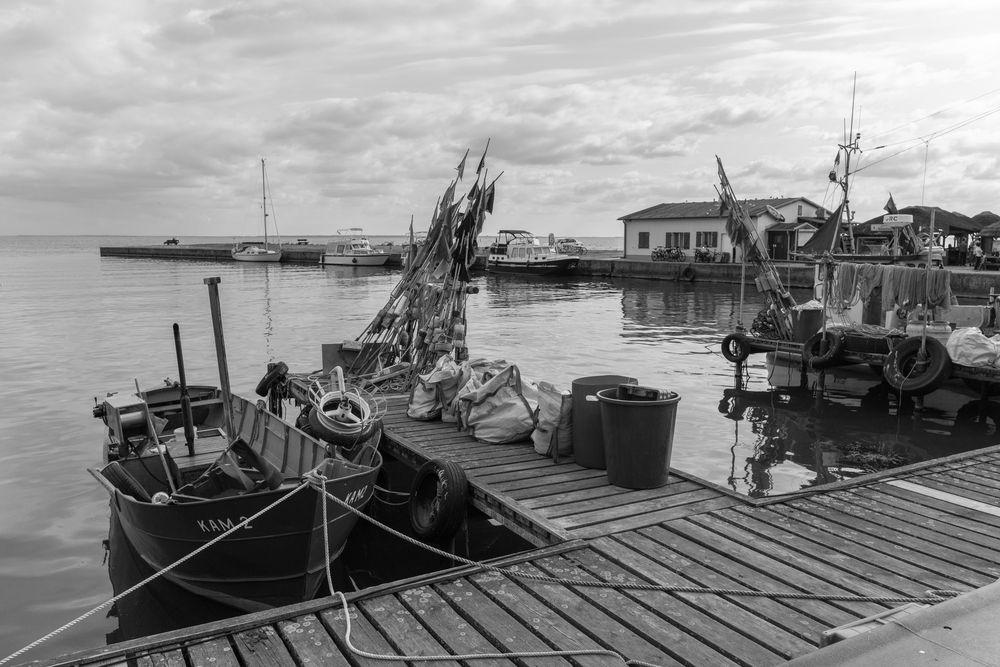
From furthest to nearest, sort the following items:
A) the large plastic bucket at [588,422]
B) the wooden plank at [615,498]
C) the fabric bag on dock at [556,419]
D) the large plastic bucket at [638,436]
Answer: the fabric bag on dock at [556,419], the large plastic bucket at [588,422], the large plastic bucket at [638,436], the wooden plank at [615,498]

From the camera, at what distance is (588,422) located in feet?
26.1

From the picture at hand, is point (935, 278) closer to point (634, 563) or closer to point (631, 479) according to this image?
point (631, 479)

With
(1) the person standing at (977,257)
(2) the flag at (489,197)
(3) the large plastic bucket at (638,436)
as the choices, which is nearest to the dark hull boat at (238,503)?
(3) the large plastic bucket at (638,436)

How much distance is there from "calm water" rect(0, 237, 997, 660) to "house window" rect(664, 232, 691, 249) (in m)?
11.7

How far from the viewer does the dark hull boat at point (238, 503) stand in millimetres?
7094

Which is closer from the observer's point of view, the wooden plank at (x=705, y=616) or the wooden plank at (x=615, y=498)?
the wooden plank at (x=705, y=616)

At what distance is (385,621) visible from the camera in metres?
4.75

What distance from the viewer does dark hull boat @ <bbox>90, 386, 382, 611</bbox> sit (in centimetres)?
709

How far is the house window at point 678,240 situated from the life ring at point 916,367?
138 feet

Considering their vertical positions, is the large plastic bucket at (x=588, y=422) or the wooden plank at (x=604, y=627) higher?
the large plastic bucket at (x=588, y=422)

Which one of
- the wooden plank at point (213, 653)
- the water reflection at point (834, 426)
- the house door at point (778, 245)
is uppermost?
the house door at point (778, 245)

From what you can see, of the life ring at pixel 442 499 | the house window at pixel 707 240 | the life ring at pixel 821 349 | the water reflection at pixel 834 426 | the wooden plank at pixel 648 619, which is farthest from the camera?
the house window at pixel 707 240

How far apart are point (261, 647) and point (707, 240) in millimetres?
54469

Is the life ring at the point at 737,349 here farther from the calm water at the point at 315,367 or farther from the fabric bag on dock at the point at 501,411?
the fabric bag on dock at the point at 501,411
